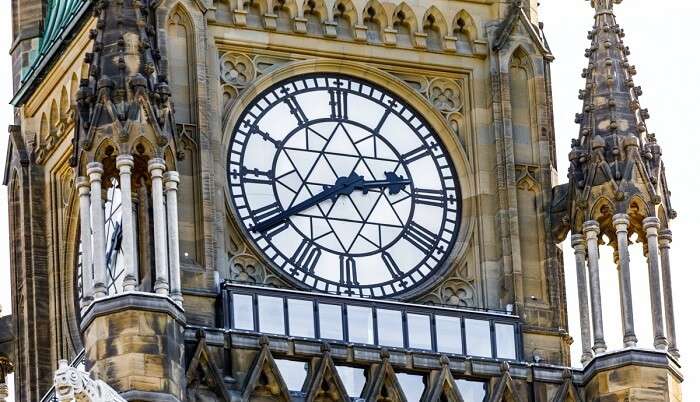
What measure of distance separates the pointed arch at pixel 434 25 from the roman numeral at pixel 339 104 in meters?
1.41

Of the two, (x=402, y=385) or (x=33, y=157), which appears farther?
(x=33, y=157)

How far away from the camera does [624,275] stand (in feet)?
170

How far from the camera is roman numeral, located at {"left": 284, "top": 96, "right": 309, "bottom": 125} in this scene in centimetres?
5269

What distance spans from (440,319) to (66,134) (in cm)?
517

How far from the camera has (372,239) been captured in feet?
172

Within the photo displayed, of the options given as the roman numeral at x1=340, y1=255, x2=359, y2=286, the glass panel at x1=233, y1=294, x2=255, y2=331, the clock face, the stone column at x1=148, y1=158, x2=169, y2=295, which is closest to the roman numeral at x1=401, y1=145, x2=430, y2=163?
the clock face

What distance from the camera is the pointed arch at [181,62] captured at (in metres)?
51.9

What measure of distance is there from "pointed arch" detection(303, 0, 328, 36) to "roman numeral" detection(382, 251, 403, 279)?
2.87 metres

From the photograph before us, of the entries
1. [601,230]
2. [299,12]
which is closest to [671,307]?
[601,230]

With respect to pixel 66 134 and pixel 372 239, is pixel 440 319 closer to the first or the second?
pixel 372 239

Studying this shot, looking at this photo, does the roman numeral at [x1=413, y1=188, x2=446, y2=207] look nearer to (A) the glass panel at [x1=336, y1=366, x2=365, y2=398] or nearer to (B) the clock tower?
(B) the clock tower

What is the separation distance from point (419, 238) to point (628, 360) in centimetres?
299

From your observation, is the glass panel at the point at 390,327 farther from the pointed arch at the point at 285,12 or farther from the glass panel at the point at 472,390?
the pointed arch at the point at 285,12

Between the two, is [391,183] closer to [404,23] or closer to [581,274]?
[404,23]
